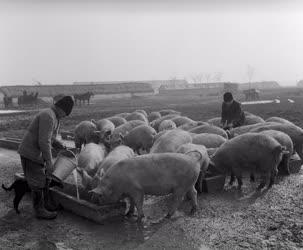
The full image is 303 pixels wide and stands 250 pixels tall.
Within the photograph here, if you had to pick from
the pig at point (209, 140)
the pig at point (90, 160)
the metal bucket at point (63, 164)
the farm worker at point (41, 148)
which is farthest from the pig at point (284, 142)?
the farm worker at point (41, 148)

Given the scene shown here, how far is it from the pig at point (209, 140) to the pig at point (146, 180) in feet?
10.0

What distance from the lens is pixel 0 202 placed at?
784 centimetres

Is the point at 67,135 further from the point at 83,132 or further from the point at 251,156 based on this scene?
the point at 251,156

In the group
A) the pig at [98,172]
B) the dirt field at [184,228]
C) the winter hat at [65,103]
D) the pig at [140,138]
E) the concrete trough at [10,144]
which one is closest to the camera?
the dirt field at [184,228]

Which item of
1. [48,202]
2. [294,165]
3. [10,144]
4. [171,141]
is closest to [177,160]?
[48,202]

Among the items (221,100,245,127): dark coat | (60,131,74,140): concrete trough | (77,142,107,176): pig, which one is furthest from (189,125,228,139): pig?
(60,131,74,140): concrete trough

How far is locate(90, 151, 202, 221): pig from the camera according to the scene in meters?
6.54

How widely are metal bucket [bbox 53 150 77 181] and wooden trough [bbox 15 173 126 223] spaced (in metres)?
0.59

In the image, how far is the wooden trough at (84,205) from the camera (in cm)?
646

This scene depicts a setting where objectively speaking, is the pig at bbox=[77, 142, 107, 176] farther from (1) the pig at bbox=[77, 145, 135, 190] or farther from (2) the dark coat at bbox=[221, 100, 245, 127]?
(2) the dark coat at bbox=[221, 100, 245, 127]

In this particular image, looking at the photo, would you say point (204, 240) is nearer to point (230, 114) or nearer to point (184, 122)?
point (230, 114)

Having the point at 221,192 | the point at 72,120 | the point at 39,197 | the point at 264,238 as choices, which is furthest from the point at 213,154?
the point at 72,120

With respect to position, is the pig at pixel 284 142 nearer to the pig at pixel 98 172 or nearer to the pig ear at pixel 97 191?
the pig at pixel 98 172

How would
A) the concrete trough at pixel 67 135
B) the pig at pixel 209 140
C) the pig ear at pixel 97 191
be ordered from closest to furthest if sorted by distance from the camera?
the pig ear at pixel 97 191 < the pig at pixel 209 140 < the concrete trough at pixel 67 135
